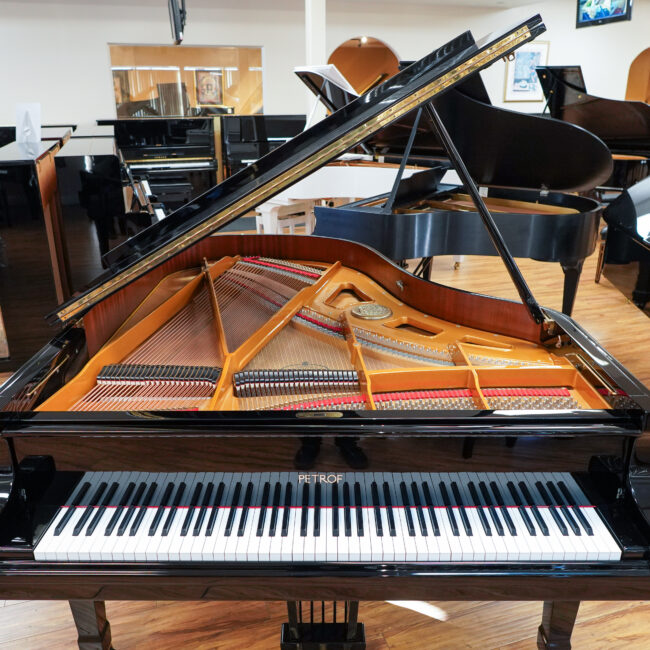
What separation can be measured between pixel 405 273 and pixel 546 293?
4.08m

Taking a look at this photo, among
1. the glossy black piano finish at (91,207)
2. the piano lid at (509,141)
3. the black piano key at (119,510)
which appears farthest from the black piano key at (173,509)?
the piano lid at (509,141)

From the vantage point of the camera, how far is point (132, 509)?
159 cm

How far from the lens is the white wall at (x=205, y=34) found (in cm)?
945

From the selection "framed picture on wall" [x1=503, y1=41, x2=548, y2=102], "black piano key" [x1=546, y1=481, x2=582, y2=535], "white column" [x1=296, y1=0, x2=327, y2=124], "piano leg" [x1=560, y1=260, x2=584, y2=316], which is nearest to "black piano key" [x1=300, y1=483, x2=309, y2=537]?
"black piano key" [x1=546, y1=481, x2=582, y2=535]

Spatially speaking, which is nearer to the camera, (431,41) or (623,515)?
(623,515)

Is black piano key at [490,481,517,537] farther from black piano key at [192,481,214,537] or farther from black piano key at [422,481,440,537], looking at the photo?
black piano key at [192,481,214,537]

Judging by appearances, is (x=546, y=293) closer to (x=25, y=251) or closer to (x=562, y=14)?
(x=25, y=251)

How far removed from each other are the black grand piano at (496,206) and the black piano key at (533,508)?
2542mm

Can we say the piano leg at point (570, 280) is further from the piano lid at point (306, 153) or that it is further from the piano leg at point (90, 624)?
the piano leg at point (90, 624)

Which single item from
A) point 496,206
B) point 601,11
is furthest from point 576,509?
point 601,11

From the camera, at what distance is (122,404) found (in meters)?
1.82

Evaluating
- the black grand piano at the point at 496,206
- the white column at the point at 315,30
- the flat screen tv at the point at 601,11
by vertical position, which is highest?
the flat screen tv at the point at 601,11

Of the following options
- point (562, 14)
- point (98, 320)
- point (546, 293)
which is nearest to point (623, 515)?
point (98, 320)

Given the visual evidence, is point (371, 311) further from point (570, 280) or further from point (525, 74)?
point (525, 74)
